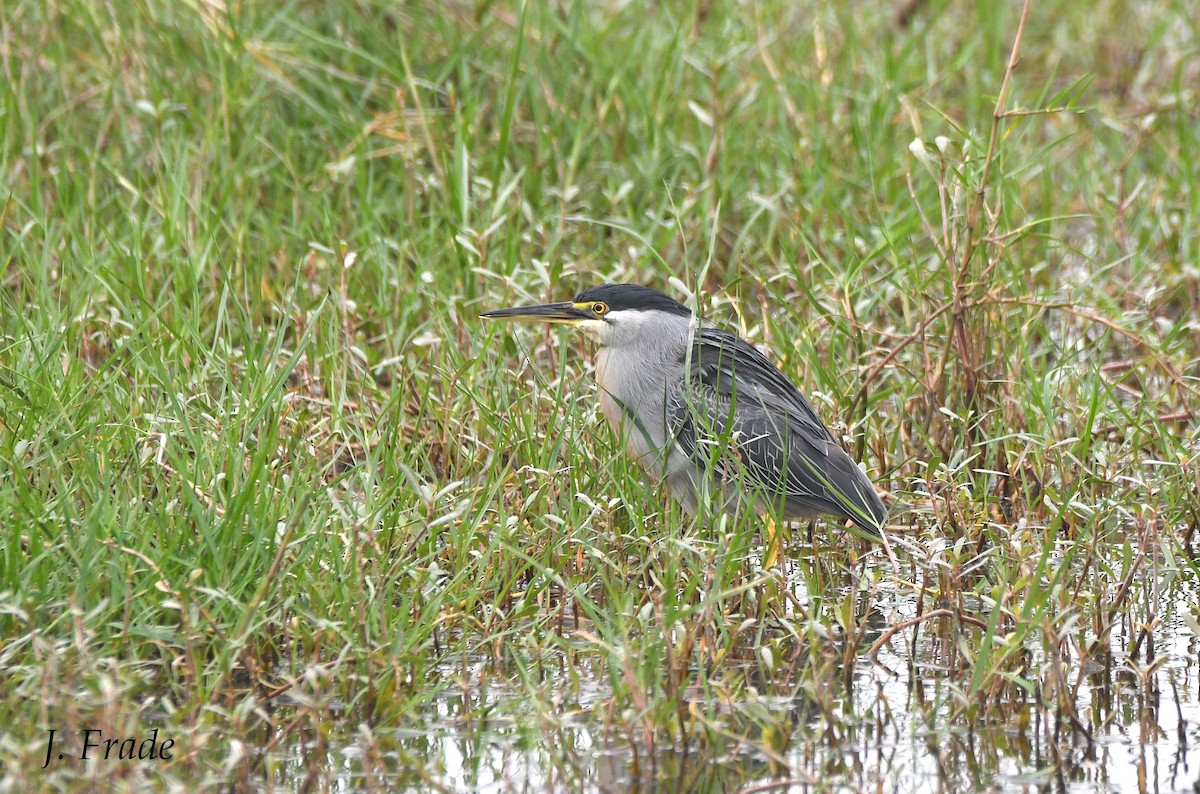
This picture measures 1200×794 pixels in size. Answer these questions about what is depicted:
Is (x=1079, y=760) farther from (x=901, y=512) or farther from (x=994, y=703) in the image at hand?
(x=901, y=512)

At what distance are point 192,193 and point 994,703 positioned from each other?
4260 mm

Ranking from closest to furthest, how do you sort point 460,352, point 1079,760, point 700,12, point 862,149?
point 1079,760 → point 460,352 → point 862,149 → point 700,12

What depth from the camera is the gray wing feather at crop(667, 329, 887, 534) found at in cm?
514

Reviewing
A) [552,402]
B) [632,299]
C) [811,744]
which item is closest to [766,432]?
[632,299]

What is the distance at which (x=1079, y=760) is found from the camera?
156 inches

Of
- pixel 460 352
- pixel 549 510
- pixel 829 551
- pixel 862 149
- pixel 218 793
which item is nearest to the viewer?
pixel 218 793

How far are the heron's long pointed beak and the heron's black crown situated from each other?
0.07m

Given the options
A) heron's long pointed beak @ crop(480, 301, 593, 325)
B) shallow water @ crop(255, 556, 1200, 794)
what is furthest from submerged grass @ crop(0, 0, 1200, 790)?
heron's long pointed beak @ crop(480, 301, 593, 325)

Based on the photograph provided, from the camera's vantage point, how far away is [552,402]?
18.7 feet

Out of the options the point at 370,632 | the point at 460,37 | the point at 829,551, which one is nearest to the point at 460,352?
the point at 829,551

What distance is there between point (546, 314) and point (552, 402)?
0.32 meters

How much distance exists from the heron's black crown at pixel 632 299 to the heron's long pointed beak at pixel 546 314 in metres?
0.07

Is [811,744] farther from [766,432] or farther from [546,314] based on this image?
[546,314]

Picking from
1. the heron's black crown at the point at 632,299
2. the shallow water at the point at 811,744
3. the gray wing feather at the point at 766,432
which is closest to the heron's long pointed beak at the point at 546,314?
the heron's black crown at the point at 632,299
